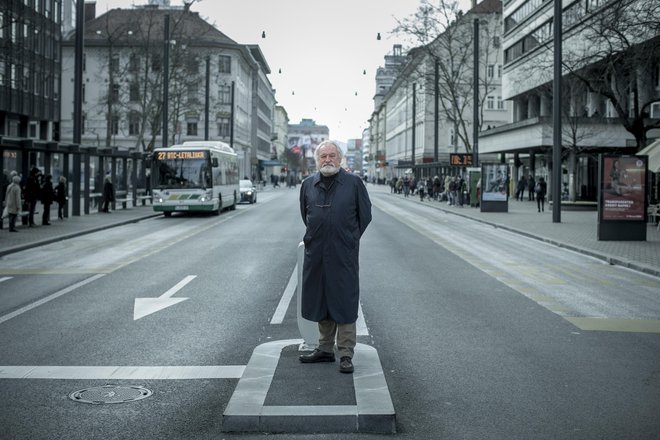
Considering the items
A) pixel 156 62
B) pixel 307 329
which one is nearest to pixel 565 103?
pixel 156 62

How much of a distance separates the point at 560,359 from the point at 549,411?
5.98 ft

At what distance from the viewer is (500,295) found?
11742 millimetres

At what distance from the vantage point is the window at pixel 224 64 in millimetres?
90000

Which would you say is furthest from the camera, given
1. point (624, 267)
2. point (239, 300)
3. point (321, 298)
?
point (624, 267)

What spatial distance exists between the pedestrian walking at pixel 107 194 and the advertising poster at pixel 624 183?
68.0 feet

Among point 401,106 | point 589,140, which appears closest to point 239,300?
point 589,140

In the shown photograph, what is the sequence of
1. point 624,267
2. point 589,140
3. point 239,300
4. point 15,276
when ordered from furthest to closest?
point 589,140 → point 624,267 → point 15,276 → point 239,300

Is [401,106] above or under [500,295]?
above

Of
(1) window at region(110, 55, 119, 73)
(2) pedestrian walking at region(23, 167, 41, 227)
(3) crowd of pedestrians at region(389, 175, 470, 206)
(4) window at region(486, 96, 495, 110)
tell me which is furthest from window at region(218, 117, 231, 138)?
(2) pedestrian walking at region(23, 167, 41, 227)

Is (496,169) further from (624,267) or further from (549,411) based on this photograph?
(549,411)

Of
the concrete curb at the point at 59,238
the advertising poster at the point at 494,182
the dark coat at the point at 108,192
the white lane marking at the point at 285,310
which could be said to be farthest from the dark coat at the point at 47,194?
the advertising poster at the point at 494,182

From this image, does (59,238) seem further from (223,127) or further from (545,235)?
(223,127)

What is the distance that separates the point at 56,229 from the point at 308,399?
66.5ft

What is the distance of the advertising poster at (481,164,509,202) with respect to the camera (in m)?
38.4
